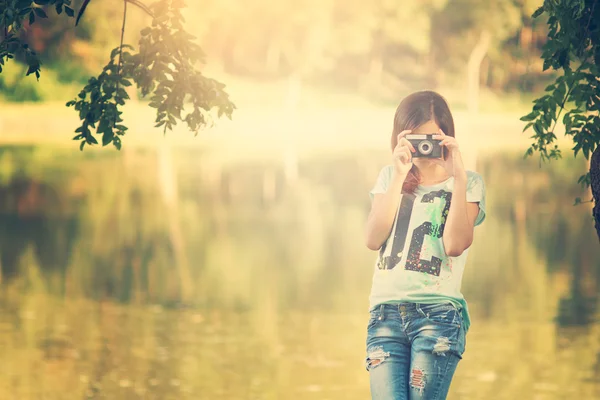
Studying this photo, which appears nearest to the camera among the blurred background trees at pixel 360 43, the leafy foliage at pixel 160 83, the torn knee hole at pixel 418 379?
the torn knee hole at pixel 418 379

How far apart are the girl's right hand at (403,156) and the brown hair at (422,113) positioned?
11cm

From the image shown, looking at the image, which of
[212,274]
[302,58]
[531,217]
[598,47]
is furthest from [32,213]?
[302,58]

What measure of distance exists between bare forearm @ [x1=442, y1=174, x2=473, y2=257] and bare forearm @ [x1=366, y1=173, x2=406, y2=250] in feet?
0.57

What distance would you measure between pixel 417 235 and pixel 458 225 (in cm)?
15

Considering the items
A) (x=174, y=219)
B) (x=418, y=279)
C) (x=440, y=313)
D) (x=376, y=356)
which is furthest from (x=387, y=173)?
(x=174, y=219)

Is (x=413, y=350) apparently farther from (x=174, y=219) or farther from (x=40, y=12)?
(x=174, y=219)

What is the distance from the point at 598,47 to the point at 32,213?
1683cm

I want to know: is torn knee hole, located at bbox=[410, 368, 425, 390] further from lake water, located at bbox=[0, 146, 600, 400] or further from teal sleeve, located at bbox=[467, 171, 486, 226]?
lake water, located at bbox=[0, 146, 600, 400]

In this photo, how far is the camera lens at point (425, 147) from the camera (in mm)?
3691

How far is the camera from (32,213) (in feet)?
68.2

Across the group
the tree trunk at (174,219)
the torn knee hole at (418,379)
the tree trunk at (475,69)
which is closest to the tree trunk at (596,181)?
the torn knee hole at (418,379)

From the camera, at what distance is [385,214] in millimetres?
3645

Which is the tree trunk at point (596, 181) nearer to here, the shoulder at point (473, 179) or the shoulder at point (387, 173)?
the shoulder at point (473, 179)

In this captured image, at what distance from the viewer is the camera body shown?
3.69 m
